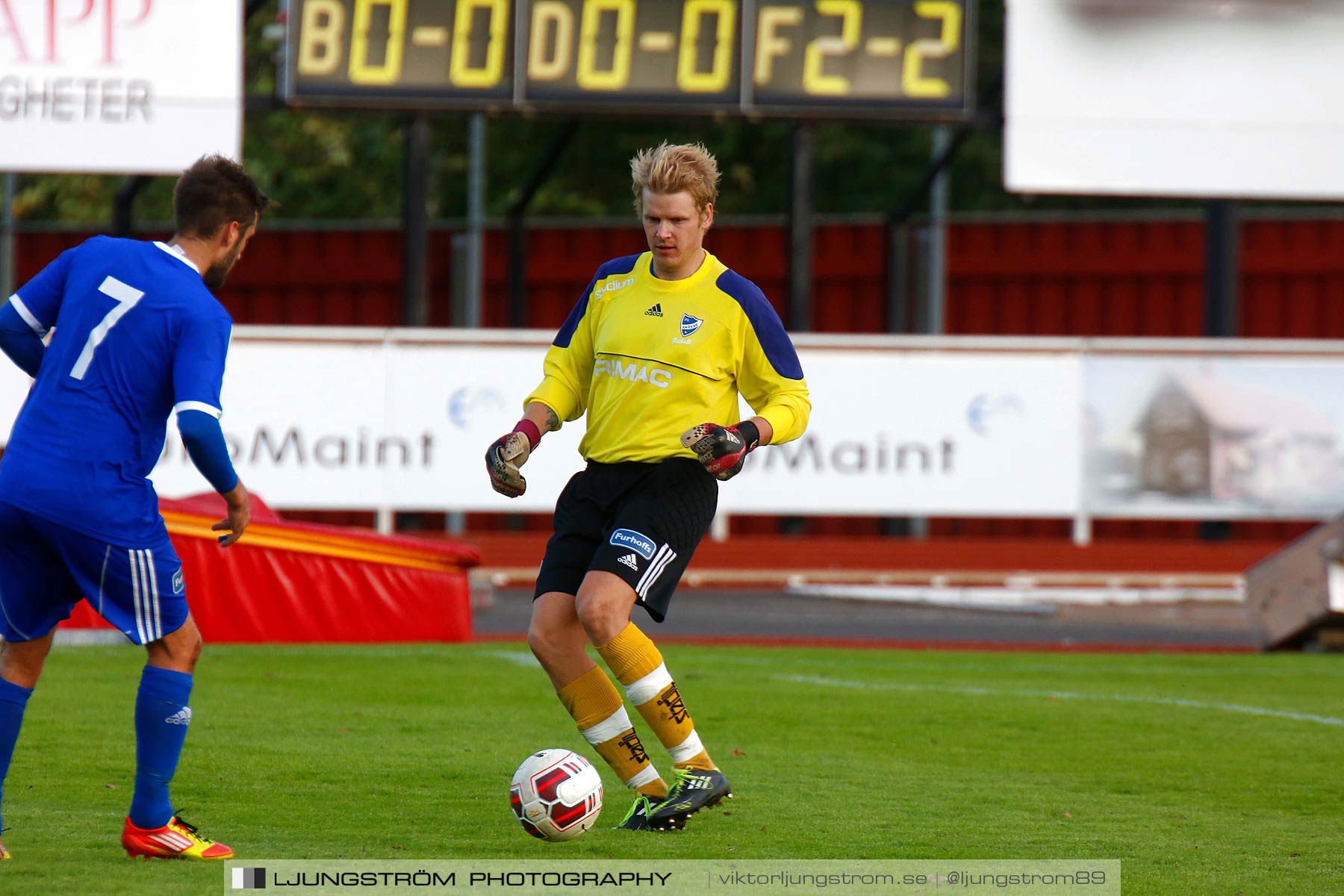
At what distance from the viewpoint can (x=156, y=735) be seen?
16.2ft

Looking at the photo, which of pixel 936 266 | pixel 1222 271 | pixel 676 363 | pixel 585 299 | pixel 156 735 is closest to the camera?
pixel 156 735

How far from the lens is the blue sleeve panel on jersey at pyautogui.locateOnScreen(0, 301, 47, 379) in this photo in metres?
4.98

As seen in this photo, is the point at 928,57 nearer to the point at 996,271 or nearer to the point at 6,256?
the point at 996,271

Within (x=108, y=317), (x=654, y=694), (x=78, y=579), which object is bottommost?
(x=654, y=694)

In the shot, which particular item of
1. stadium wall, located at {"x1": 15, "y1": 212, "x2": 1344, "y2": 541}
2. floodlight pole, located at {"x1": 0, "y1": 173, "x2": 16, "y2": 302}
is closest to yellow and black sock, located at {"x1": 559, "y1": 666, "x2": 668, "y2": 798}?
stadium wall, located at {"x1": 15, "y1": 212, "x2": 1344, "y2": 541}

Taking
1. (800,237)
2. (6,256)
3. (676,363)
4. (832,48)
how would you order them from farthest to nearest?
(6,256) → (800,237) → (832,48) → (676,363)

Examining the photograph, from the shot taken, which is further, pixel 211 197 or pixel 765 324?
pixel 765 324

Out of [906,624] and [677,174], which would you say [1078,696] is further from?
[906,624]

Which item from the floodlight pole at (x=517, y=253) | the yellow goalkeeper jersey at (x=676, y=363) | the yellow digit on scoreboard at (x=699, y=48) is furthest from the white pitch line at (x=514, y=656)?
the floodlight pole at (x=517, y=253)

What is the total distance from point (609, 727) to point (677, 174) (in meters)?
1.78

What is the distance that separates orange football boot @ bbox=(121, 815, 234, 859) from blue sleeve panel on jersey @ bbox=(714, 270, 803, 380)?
230 centimetres

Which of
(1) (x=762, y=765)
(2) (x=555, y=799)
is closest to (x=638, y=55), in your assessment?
(1) (x=762, y=765)

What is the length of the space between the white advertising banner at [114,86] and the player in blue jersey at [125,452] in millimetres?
12293

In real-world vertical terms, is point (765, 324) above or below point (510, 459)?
above
